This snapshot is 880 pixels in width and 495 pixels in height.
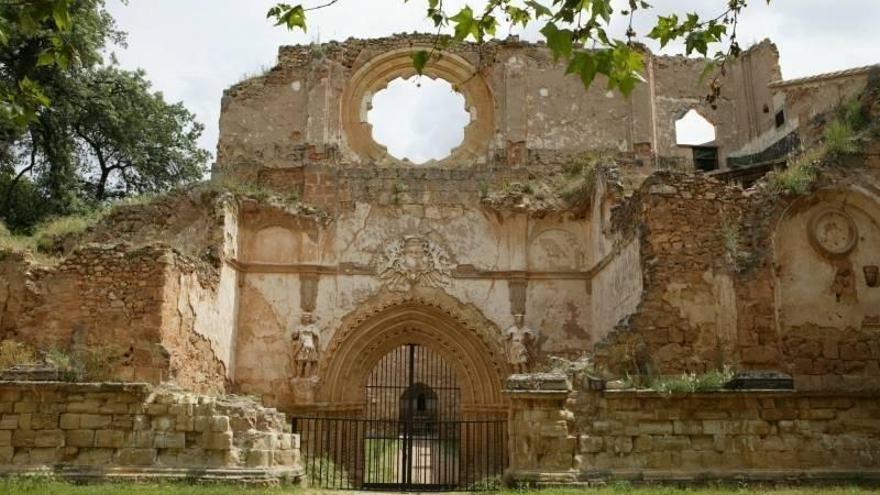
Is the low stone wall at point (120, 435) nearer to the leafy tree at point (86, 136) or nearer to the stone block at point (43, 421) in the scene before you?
the stone block at point (43, 421)

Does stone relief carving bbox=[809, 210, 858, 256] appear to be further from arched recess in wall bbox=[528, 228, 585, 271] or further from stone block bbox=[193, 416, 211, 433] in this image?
stone block bbox=[193, 416, 211, 433]

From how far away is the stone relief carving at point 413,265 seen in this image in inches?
587

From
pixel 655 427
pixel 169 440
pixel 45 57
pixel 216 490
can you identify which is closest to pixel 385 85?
pixel 169 440

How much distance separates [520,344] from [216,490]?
7184 millimetres

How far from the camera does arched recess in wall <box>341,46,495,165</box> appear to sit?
57.5 feet

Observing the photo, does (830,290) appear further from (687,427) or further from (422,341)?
(422,341)

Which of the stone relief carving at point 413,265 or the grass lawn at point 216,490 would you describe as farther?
the stone relief carving at point 413,265

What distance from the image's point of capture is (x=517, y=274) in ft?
49.1

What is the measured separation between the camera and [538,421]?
29.5 feet

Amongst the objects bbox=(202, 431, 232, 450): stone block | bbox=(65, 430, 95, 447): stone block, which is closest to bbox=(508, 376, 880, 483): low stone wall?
bbox=(202, 431, 232, 450): stone block

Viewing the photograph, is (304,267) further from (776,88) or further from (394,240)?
(776,88)

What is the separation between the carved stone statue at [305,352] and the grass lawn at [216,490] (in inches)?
219

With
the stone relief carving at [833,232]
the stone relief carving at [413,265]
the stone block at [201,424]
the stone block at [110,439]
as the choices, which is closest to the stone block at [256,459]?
the stone block at [201,424]

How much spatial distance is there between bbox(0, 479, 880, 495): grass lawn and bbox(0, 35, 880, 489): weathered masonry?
1.21 feet
